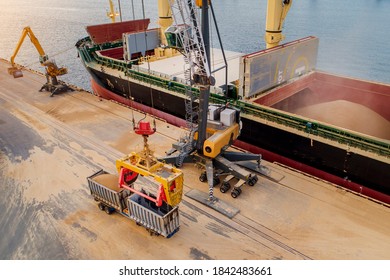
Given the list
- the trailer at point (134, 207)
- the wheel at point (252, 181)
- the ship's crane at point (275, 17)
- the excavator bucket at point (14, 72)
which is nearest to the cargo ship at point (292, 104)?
the ship's crane at point (275, 17)

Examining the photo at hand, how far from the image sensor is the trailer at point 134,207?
12.7 meters

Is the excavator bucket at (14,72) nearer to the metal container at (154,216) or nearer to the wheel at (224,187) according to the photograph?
the metal container at (154,216)

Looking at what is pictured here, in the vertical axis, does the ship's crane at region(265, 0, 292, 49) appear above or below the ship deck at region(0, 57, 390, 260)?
above

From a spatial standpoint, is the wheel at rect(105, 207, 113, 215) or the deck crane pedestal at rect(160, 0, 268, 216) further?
the deck crane pedestal at rect(160, 0, 268, 216)

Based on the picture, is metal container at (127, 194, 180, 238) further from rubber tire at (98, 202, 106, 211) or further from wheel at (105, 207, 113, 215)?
rubber tire at (98, 202, 106, 211)

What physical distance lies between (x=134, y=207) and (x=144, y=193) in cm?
80

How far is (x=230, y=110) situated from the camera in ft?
55.6

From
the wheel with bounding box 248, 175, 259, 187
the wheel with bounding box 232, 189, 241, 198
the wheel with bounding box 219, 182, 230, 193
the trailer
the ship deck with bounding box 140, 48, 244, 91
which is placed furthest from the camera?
the ship deck with bounding box 140, 48, 244, 91

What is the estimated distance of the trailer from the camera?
12.7m

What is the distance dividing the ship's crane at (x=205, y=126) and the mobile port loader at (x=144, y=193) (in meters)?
2.85

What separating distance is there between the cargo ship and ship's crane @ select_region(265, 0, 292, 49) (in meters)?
1.90

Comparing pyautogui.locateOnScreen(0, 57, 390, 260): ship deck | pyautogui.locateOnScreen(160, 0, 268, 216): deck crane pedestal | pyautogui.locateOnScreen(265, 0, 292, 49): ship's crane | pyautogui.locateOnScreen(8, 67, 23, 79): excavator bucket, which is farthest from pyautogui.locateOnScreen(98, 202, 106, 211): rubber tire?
pyautogui.locateOnScreen(8, 67, 23, 79): excavator bucket

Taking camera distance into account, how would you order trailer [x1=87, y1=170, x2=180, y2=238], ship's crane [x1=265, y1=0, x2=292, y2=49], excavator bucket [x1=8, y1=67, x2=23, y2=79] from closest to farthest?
trailer [x1=87, y1=170, x2=180, y2=238] → ship's crane [x1=265, y1=0, x2=292, y2=49] → excavator bucket [x1=8, y1=67, x2=23, y2=79]

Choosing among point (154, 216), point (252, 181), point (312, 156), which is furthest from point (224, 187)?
point (312, 156)
